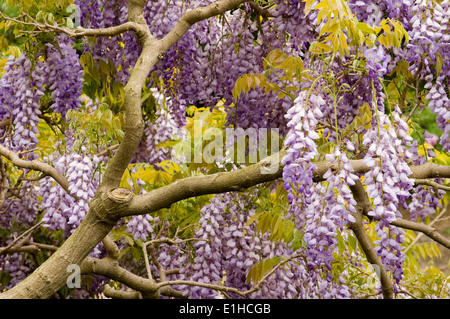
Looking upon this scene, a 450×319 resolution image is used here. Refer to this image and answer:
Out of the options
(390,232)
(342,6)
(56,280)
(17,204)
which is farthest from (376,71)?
(17,204)

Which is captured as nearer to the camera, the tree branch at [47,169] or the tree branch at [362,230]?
the tree branch at [362,230]

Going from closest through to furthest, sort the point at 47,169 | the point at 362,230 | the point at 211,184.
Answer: the point at 211,184
the point at 362,230
the point at 47,169

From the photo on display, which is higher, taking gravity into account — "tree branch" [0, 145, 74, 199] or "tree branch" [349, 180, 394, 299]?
"tree branch" [0, 145, 74, 199]

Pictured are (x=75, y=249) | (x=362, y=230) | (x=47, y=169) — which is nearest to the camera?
(x=75, y=249)

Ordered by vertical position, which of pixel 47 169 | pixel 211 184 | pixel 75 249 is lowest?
pixel 75 249

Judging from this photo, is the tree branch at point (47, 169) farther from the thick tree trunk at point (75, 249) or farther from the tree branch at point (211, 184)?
the tree branch at point (211, 184)

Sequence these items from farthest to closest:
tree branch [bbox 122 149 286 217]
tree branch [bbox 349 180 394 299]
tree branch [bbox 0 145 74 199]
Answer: tree branch [bbox 0 145 74 199] → tree branch [bbox 349 180 394 299] → tree branch [bbox 122 149 286 217]

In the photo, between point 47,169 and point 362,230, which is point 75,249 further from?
point 362,230

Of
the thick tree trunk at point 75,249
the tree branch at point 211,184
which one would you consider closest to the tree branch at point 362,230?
the tree branch at point 211,184

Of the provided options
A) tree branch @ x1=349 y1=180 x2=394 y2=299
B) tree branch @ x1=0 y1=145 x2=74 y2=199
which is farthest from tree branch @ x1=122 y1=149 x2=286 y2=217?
tree branch @ x1=0 y1=145 x2=74 y2=199

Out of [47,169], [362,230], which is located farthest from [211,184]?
[47,169]

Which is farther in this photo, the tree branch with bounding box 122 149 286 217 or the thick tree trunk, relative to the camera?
the thick tree trunk

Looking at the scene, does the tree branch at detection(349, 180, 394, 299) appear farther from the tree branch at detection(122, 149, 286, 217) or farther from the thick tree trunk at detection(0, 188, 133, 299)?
the thick tree trunk at detection(0, 188, 133, 299)
